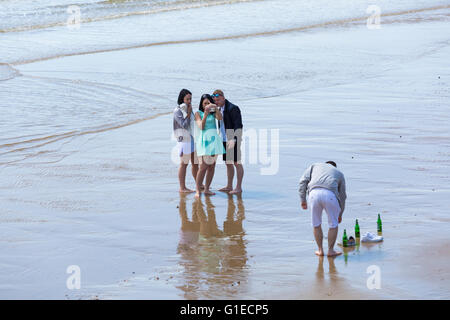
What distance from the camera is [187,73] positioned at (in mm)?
21391

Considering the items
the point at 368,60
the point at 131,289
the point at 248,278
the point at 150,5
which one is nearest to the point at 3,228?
the point at 131,289

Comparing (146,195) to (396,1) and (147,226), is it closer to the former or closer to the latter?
(147,226)

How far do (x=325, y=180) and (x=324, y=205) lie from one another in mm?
287

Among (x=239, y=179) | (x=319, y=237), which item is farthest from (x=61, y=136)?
(x=319, y=237)

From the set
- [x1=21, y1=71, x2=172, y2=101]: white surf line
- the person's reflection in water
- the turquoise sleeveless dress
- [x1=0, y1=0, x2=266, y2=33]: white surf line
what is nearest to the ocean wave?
[x1=21, y1=71, x2=172, y2=101]: white surf line

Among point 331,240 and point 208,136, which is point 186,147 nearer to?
point 208,136

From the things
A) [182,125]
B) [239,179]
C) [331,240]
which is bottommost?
[331,240]

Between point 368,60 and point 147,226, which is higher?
point 368,60

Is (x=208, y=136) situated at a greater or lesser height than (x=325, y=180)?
greater

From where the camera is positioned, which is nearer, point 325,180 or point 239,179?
point 325,180

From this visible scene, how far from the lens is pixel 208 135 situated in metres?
10.8

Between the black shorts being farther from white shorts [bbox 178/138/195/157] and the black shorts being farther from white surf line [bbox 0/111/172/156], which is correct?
white surf line [bbox 0/111/172/156]

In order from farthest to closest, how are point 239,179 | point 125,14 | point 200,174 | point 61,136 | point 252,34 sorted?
point 125,14 < point 252,34 < point 61,136 < point 239,179 < point 200,174

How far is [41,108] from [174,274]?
10494mm
